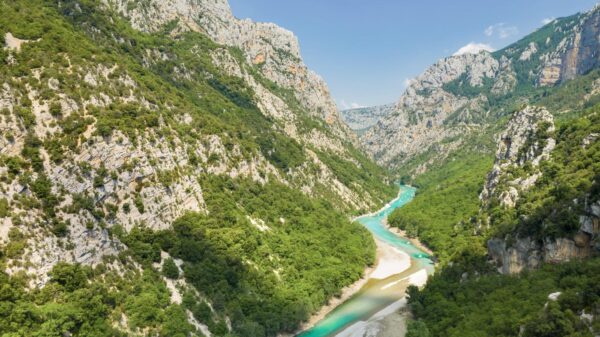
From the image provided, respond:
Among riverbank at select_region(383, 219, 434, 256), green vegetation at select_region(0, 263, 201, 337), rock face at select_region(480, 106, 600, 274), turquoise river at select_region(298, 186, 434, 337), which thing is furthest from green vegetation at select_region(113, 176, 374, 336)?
rock face at select_region(480, 106, 600, 274)

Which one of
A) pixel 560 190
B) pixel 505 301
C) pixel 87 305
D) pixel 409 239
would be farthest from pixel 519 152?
pixel 87 305

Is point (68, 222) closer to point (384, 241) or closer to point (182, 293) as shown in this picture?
point (182, 293)

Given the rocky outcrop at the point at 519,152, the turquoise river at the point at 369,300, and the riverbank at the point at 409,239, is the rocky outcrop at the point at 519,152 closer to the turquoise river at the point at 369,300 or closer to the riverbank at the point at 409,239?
the riverbank at the point at 409,239

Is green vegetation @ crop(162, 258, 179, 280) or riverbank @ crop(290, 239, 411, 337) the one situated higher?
green vegetation @ crop(162, 258, 179, 280)

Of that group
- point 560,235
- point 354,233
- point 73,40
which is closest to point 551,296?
point 560,235

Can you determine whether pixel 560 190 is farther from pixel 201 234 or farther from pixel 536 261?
pixel 201 234

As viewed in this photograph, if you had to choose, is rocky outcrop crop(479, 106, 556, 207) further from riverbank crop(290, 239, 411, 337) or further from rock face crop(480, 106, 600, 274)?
riverbank crop(290, 239, 411, 337)

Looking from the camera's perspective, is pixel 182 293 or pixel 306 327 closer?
pixel 182 293

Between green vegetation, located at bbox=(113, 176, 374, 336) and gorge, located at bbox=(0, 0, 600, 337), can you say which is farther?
green vegetation, located at bbox=(113, 176, 374, 336)
